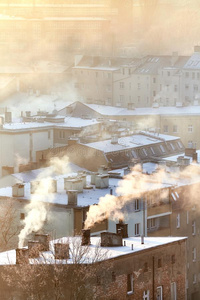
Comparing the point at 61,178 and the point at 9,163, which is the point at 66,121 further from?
the point at 61,178

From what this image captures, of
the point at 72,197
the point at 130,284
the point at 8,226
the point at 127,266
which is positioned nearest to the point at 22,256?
the point at 127,266

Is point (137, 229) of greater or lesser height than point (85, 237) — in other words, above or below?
below

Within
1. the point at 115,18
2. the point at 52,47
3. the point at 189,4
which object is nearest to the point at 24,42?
the point at 52,47

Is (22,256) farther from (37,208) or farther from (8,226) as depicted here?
(8,226)

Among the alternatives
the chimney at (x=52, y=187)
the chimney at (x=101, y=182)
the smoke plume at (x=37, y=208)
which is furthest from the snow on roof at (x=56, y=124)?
the smoke plume at (x=37, y=208)

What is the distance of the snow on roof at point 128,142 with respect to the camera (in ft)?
142

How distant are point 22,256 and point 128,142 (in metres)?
22.6

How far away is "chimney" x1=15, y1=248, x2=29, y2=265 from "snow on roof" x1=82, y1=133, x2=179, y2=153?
1961cm

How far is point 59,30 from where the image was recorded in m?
97.5

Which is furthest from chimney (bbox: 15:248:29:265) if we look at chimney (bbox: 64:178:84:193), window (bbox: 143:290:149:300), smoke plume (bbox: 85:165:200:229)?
chimney (bbox: 64:178:84:193)

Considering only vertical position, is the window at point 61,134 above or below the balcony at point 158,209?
above

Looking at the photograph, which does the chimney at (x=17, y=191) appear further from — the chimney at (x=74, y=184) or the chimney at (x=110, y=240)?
the chimney at (x=110, y=240)

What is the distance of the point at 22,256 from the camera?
23047 millimetres

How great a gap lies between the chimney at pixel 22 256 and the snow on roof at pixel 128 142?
19.6 metres
